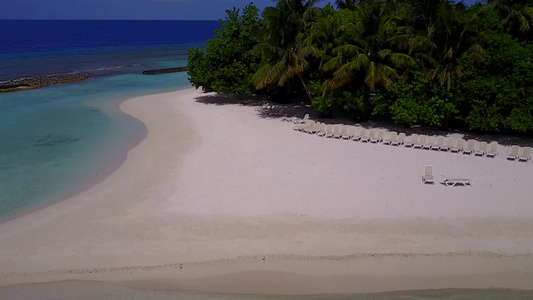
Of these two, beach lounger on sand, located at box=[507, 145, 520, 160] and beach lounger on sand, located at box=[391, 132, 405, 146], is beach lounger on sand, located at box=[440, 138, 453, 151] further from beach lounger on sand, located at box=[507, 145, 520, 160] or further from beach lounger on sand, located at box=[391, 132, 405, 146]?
beach lounger on sand, located at box=[507, 145, 520, 160]

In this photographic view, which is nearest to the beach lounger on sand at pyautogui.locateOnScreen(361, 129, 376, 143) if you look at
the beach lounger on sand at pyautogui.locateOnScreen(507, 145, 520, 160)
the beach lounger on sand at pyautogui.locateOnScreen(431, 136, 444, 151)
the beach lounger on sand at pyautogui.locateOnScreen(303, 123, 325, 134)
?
the beach lounger on sand at pyautogui.locateOnScreen(303, 123, 325, 134)

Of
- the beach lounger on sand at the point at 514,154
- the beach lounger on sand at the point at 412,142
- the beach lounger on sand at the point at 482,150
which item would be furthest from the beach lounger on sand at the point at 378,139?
the beach lounger on sand at the point at 514,154

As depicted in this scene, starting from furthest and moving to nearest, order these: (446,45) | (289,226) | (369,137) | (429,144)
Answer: (446,45)
(369,137)
(429,144)
(289,226)

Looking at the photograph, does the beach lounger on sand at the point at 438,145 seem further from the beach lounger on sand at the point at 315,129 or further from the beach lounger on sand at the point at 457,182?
the beach lounger on sand at the point at 315,129

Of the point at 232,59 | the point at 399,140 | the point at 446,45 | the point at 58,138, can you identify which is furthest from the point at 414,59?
the point at 58,138

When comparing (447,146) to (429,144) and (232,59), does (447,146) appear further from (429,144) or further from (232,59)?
(232,59)

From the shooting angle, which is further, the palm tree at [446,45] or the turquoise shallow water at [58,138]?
the palm tree at [446,45]
